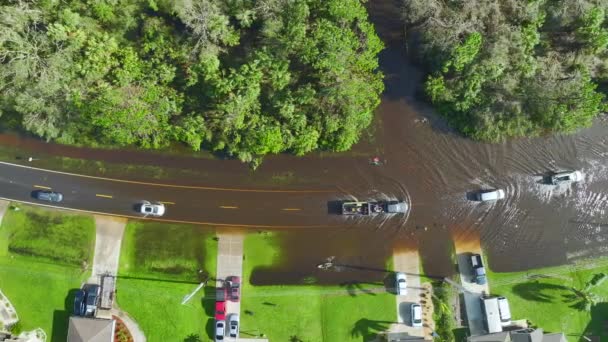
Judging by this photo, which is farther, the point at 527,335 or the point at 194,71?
the point at 527,335

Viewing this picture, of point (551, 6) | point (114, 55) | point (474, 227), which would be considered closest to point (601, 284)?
point (474, 227)

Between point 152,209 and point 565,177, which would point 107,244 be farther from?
point 565,177

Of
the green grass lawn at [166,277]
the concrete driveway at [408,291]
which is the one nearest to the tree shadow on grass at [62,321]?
the green grass lawn at [166,277]

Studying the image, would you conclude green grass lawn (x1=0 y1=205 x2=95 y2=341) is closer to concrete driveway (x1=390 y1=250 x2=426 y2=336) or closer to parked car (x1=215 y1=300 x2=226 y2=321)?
parked car (x1=215 y1=300 x2=226 y2=321)

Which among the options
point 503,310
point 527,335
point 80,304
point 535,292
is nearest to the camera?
point 527,335

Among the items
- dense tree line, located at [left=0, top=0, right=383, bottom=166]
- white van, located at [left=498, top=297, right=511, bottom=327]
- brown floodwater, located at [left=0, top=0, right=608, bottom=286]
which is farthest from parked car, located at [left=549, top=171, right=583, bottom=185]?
dense tree line, located at [left=0, top=0, right=383, bottom=166]

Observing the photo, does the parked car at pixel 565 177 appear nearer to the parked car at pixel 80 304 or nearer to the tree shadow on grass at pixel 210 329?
the tree shadow on grass at pixel 210 329

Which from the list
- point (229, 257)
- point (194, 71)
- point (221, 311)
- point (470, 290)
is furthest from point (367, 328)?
point (194, 71)

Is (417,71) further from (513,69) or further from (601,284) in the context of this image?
(601,284)
